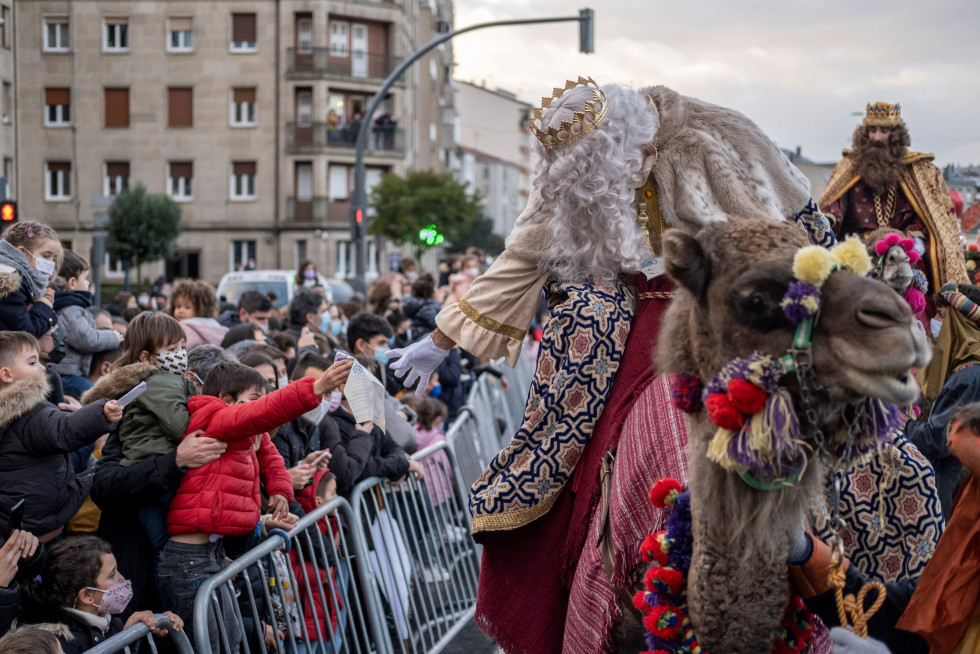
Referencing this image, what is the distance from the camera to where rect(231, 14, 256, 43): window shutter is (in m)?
43.7

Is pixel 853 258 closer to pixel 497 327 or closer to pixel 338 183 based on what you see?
pixel 497 327

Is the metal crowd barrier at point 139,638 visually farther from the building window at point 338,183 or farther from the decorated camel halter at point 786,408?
the building window at point 338,183

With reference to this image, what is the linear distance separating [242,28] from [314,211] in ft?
25.7

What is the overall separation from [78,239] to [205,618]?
137ft

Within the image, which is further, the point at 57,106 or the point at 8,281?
the point at 57,106

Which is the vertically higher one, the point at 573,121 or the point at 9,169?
the point at 9,169

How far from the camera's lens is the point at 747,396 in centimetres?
236

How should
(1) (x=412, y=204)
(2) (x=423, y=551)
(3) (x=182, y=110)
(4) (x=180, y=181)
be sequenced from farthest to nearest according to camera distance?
(4) (x=180, y=181) → (3) (x=182, y=110) → (1) (x=412, y=204) → (2) (x=423, y=551)

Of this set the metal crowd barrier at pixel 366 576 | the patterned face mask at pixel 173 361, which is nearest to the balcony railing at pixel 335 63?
the metal crowd barrier at pixel 366 576

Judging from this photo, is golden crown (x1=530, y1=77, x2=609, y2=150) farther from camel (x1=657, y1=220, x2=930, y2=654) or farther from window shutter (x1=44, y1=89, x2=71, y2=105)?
window shutter (x1=44, y1=89, x2=71, y2=105)

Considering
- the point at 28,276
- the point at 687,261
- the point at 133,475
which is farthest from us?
the point at 28,276

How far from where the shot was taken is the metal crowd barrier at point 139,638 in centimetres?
343

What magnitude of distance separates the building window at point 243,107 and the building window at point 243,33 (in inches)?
63.9

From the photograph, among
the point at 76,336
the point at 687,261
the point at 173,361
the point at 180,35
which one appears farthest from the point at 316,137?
the point at 687,261
